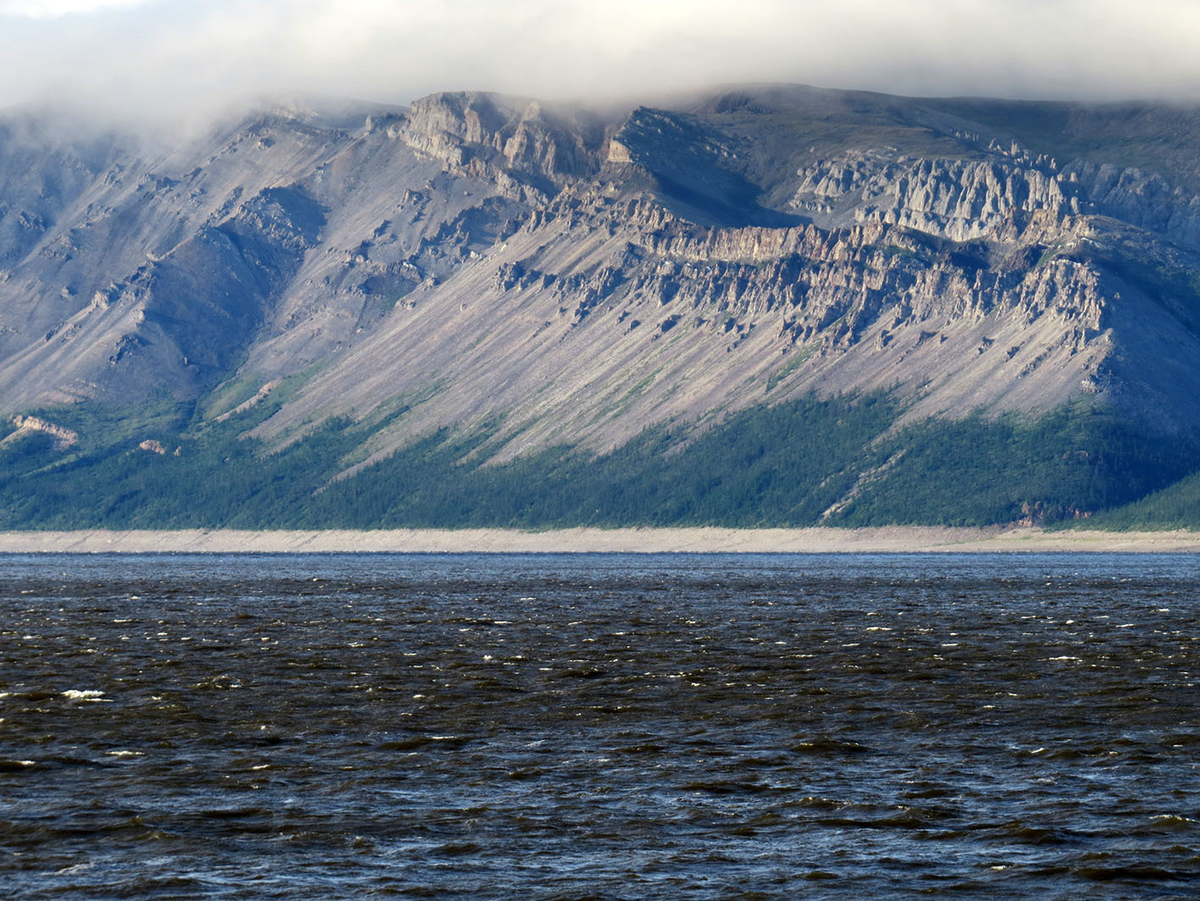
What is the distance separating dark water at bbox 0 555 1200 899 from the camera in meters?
37.2

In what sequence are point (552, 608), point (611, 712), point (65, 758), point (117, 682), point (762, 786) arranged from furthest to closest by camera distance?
point (552, 608), point (117, 682), point (611, 712), point (65, 758), point (762, 786)

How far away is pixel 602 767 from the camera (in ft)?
164

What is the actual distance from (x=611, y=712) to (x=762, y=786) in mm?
15870

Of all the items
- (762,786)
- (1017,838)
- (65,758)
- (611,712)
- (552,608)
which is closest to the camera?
(1017,838)

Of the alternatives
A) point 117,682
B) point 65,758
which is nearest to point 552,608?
point 117,682

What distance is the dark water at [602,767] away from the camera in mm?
37219

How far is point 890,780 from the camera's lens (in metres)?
47.5

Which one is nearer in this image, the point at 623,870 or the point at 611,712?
the point at 623,870

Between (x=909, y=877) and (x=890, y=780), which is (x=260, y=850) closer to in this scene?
(x=909, y=877)

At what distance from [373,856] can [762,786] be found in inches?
491

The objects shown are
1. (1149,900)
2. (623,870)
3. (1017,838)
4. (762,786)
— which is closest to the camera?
(1149,900)

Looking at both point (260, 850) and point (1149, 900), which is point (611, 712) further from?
point (1149, 900)

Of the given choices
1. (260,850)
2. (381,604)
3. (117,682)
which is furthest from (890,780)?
(381,604)

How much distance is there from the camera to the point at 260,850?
128 ft
